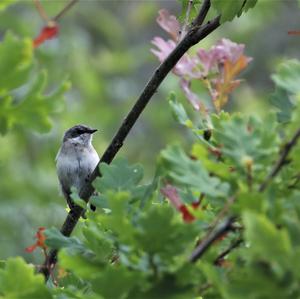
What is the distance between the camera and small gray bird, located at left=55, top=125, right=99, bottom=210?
706 centimetres

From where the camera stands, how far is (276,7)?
12828 mm

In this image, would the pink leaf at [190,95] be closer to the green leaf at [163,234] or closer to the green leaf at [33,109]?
the green leaf at [33,109]

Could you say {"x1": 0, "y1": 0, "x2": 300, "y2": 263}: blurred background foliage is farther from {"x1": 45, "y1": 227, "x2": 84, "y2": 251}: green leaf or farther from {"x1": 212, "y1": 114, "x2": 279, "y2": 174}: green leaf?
{"x1": 212, "y1": 114, "x2": 279, "y2": 174}: green leaf

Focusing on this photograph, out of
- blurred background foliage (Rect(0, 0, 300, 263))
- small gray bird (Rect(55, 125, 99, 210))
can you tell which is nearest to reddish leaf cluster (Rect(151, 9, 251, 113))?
small gray bird (Rect(55, 125, 99, 210))

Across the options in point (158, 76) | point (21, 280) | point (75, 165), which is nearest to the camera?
point (21, 280)

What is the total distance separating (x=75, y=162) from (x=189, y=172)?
5.61 m

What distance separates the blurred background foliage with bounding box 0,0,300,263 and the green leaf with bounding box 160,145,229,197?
7.12m

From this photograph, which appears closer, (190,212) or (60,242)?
(190,212)

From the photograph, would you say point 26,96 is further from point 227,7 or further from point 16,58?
point 227,7

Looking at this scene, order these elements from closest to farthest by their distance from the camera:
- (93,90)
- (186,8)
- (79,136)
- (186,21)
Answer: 1. (186,21)
2. (186,8)
3. (79,136)
4. (93,90)

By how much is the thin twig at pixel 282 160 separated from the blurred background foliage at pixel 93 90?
7196 millimetres

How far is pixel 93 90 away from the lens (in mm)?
13234

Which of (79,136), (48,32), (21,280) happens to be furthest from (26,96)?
(79,136)

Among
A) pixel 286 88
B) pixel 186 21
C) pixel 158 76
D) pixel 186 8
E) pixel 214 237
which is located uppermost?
pixel 186 8
